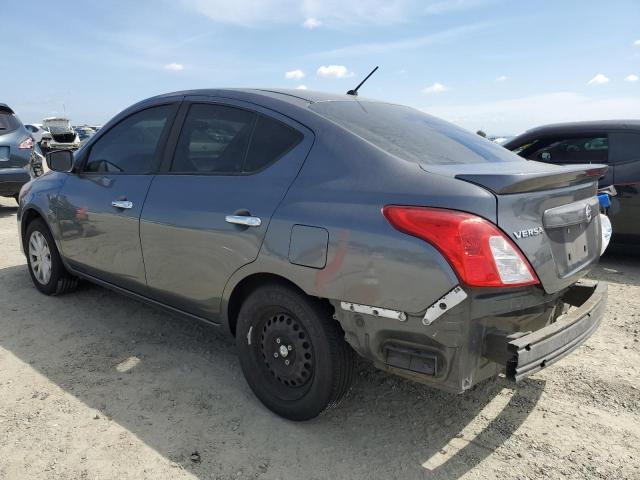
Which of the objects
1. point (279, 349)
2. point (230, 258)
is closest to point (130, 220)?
point (230, 258)

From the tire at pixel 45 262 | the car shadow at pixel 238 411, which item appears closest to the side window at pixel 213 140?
the car shadow at pixel 238 411

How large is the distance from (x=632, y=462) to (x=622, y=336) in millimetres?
1585

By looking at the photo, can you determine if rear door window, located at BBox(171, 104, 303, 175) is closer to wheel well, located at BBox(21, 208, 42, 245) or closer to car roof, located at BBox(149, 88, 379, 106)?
car roof, located at BBox(149, 88, 379, 106)

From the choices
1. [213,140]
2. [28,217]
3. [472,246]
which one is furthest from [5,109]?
[472,246]

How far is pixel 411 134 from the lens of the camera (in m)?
2.77

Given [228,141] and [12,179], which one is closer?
[228,141]

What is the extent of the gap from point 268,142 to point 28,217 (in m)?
2.96

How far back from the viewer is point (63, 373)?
3.12 meters

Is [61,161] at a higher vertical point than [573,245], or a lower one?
higher

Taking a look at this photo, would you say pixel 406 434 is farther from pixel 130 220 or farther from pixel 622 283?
pixel 622 283

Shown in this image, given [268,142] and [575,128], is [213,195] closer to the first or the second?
[268,142]

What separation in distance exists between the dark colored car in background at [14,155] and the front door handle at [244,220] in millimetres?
7007

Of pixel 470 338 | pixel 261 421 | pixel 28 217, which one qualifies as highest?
pixel 28 217

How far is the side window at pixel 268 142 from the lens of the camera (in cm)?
263
